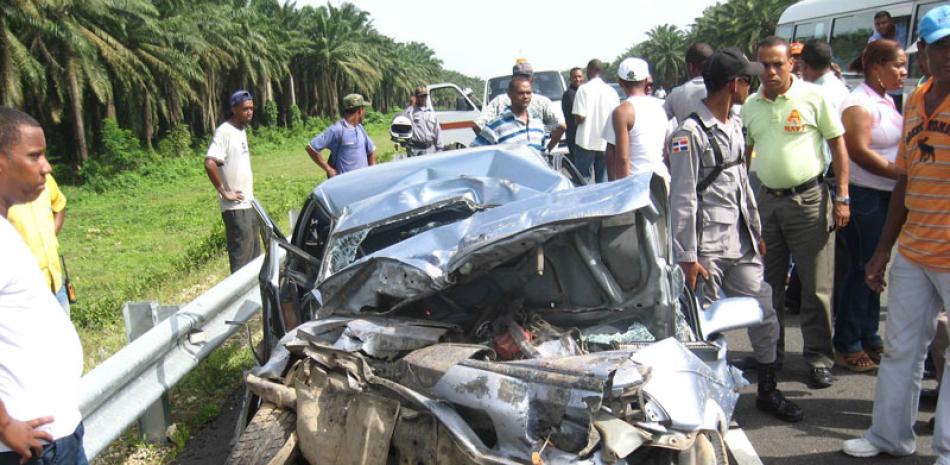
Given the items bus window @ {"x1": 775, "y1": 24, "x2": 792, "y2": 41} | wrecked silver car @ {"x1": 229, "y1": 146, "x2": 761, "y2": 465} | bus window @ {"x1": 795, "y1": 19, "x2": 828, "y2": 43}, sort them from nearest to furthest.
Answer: wrecked silver car @ {"x1": 229, "y1": 146, "x2": 761, "y2": 465}
bus window @ {"x1": 795, "y1": 19, "x2": 828, "y2": 43}
bus window @ {"x1": 775, "y1": 24, "x2": 792, "y2": 41}

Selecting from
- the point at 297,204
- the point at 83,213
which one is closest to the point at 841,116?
the point at 297,204

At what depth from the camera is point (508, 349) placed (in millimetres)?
3176

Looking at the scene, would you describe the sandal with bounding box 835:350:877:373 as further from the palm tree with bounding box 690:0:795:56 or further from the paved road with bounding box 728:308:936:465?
the palm tree with bounding box 690:0:795:56

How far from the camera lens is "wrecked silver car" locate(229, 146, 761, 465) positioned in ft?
8.61

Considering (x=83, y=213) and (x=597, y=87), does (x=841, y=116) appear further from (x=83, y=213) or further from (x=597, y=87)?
(x=83, y=213)

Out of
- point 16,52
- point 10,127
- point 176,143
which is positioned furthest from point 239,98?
point 176,143

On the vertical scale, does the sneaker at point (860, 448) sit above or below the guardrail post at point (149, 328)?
below

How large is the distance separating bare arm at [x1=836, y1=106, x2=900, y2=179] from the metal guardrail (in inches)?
158

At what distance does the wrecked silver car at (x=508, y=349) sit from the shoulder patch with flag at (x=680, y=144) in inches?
Result: 35.6

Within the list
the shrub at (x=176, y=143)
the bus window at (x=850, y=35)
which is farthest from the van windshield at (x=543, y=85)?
the shrub at (x=176, y=143)

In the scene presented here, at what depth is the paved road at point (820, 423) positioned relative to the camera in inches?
155

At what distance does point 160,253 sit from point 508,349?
11.8m

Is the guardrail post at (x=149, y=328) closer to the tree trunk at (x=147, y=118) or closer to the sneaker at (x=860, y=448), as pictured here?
the sneaker at (x=860, y=448)

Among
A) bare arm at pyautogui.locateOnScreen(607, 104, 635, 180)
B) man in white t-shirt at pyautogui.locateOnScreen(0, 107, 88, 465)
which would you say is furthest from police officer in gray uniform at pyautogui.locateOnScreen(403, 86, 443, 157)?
man in white t-shirt at pyautogui.locateOnScreen(0, 107, 88, 465)
